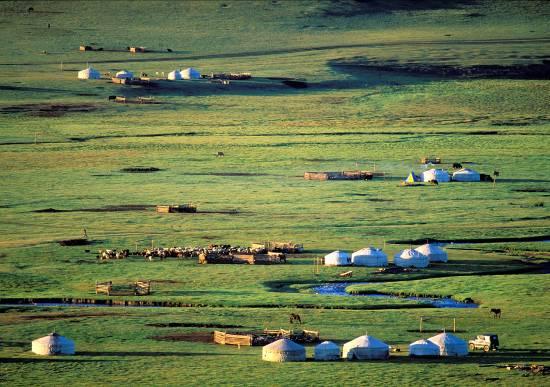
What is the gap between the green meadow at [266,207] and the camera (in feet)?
217

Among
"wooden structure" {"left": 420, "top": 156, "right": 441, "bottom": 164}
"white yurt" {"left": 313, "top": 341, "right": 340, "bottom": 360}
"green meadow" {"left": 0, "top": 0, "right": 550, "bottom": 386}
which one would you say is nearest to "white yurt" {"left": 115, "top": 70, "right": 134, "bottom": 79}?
"green meadow" {"left": 0, "top": 0, "right": 550, "bottom": 386}

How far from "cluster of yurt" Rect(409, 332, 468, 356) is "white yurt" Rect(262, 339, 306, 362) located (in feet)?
15.5

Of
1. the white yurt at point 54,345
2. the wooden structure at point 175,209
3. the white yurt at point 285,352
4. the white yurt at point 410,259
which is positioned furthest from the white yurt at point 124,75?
the white yurt at point 285,352

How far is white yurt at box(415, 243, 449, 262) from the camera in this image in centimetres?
8844

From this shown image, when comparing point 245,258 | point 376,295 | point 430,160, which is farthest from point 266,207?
point 376,295

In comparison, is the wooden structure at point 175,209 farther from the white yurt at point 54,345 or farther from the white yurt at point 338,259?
the white yurt at point 54,345

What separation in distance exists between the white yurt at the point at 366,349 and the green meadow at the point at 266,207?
57cm

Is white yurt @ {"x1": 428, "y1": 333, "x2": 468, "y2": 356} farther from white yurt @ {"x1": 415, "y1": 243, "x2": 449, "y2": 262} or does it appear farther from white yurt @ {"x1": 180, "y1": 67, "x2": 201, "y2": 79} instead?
white yurt @ {"x1": 180, "y1": 67, "x2": 201, "y2": 79}

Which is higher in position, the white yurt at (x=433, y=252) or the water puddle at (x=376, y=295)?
→ the white yurt at (x=433, y=252)

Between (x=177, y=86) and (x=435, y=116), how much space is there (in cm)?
3018

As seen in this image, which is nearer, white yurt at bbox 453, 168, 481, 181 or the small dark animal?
the small dark animal

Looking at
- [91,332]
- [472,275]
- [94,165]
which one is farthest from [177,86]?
[91,332]

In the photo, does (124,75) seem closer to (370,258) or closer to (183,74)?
(183,74)

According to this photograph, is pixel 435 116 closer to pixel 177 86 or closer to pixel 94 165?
pixel 177 86
